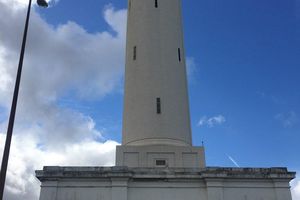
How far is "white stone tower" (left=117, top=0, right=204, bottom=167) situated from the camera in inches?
883

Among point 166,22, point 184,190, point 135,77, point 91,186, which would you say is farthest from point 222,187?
point 166,22

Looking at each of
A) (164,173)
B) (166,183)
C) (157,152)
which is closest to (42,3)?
(164,173)

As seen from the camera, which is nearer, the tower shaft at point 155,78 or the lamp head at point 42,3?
the lamp head at point 42,3

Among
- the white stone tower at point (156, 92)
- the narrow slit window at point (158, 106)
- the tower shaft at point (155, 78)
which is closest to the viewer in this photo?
the white stone tower at point (156, 92)

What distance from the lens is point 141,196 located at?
2017 centimetres

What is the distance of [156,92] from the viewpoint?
24.4 metres

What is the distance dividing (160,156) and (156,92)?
4.35 metres

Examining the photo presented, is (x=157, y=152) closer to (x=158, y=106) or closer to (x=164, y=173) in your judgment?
(x=164, y=173)

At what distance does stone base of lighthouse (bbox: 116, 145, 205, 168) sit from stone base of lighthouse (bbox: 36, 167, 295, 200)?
5.80 feet

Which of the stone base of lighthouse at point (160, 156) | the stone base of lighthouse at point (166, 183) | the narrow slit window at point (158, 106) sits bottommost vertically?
the stone base of lighthouse at point (166, 183)

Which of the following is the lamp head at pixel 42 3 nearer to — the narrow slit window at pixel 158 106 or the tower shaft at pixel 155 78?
the tower shaft at pixel 155 78

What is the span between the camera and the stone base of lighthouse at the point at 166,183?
20.0 meters

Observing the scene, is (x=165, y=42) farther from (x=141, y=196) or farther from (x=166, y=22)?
(x=141, y=196)

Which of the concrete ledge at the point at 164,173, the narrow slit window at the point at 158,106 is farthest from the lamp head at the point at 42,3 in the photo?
the narrow slit window at the point at 158,106
